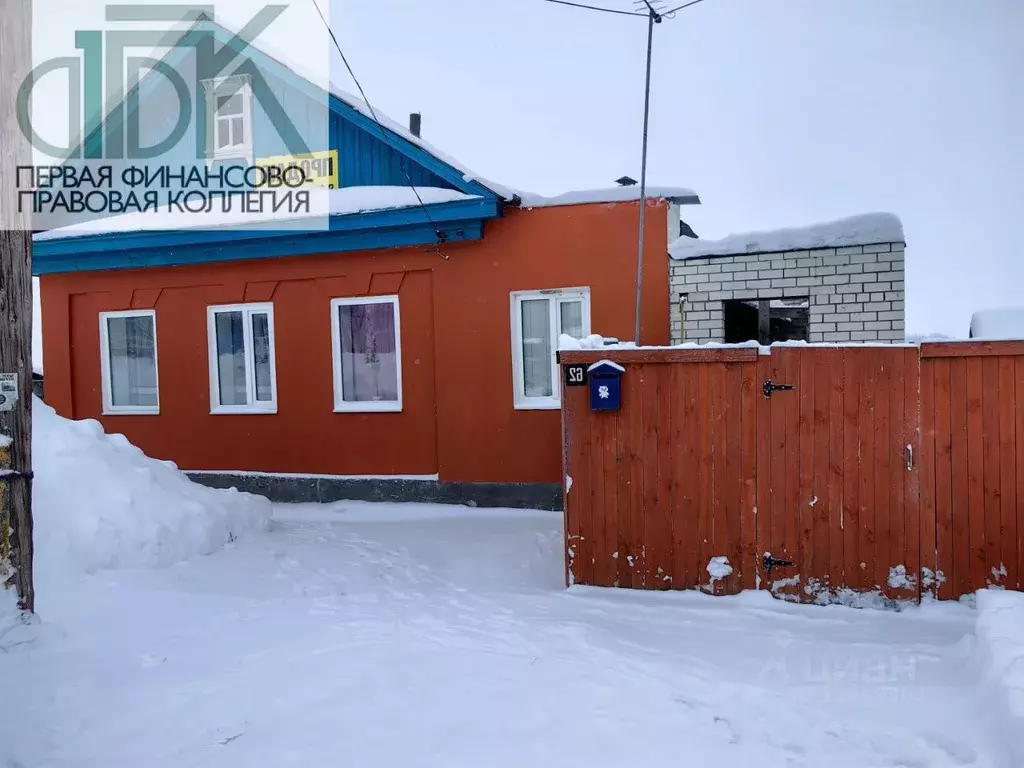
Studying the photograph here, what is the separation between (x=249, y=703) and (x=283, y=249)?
650cm

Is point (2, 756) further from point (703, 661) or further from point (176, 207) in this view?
point (176, 207)

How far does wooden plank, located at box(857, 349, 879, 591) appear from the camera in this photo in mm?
4758

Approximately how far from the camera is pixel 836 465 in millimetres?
4836

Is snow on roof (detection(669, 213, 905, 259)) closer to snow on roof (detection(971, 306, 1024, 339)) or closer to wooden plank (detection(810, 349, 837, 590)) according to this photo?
snow on roof (detection(971, 306, 1024, 339))

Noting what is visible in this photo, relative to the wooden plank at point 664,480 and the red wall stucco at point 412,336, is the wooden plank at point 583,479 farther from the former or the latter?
the red wall stucco at point 412,336

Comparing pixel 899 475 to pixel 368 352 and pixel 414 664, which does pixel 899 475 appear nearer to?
pixel 414 664

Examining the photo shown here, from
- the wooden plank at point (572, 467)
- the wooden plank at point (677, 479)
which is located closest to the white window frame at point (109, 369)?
the wooden plank at point (572, 467)

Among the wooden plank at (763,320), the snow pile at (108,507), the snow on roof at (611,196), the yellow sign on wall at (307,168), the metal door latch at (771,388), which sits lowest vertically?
the snow pile at (108,507)

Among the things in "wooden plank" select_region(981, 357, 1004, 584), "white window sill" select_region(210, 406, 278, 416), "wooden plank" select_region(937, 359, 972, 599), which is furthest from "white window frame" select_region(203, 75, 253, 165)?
"wooden plank" select_region(981, 357, 1004, 584)

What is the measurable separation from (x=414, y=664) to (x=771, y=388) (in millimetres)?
2909

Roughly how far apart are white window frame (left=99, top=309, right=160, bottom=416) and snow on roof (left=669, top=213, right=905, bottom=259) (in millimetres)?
7241

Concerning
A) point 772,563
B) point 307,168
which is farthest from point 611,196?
point 772,563

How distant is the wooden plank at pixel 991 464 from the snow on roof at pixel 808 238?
2.37 metres

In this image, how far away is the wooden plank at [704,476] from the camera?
5.04m
